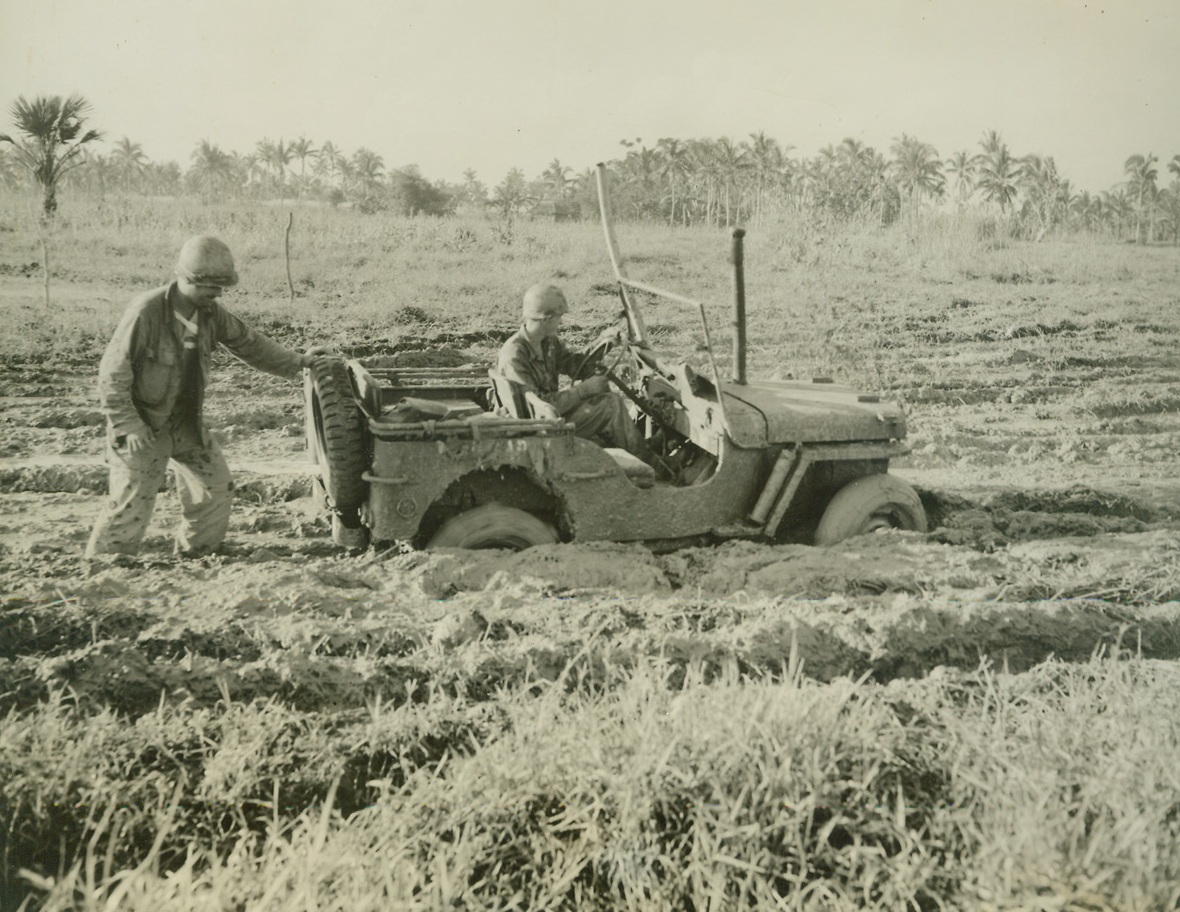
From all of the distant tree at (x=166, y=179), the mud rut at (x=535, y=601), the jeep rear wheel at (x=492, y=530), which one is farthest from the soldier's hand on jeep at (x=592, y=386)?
the distant tree at (x=166, y=179)

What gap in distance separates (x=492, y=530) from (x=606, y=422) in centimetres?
116

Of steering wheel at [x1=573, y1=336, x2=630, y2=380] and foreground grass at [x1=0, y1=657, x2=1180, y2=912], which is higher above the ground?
steering wheel at [x1=573, y1=336, x2=630, y2=380]

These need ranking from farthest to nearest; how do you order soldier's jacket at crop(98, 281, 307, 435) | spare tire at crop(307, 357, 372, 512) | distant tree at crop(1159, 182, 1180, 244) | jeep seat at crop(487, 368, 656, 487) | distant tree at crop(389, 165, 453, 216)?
1. distant tree at crop(389, 165, 453, 216)
2. distant tree at crop(1159, 182, 1180, 244)
3. jeep seat at crop(487, 368, 656, 487)
4. soldier's jacket at crop(98, 281, 307, 435)
5. spare tire at crop(307, 357, 372, 512)

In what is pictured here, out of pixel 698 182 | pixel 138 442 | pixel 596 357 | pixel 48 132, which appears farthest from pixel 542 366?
pixel 698 182

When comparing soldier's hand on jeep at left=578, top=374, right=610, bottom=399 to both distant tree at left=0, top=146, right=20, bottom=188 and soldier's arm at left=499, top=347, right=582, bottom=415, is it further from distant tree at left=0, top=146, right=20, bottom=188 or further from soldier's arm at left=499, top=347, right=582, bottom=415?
distant tree at left=0, top=146, right=20, bottom=188

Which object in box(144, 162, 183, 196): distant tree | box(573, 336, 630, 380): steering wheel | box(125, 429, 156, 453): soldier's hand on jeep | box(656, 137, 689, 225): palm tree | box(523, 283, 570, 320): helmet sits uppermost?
box(144, 162, 183, 196): distant tree

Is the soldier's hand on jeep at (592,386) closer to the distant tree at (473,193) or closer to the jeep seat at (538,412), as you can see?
the jeep seat at (538,412)

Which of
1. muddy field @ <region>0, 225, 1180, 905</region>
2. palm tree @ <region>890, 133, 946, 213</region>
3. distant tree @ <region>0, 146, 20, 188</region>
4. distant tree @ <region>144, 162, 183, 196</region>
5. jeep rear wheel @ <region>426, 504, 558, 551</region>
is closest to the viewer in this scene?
muddy field @ <region>0, 225, 1180, 905</region>

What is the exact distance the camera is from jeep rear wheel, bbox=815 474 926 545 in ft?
17.6

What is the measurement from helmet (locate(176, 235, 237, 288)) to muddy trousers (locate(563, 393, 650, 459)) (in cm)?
198

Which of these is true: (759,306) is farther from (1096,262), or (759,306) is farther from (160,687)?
(160,687)

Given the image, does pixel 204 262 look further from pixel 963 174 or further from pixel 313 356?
pixel 963 174

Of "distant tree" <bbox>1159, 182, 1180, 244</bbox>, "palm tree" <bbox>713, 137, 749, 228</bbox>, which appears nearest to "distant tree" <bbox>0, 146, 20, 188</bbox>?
"distant tree" <bbox>1159, 182, 1180, 244</bbox>

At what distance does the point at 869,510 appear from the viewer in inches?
212
